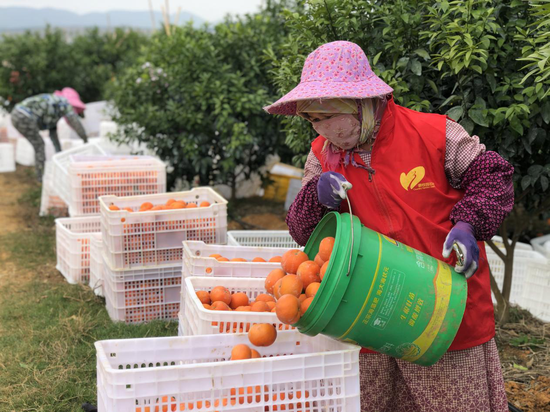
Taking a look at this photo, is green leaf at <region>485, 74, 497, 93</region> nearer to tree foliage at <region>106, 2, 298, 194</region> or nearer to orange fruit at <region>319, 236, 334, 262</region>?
orange fruit at <region>319, 236, 334, 262</region>

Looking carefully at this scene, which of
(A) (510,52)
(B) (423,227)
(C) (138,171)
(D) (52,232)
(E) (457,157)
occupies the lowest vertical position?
(D) (52,232)

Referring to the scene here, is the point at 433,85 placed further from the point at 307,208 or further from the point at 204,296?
the point at 204,296

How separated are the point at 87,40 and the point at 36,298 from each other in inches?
412

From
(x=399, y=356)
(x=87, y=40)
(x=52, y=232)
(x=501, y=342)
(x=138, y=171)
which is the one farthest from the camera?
(x=87, y=40)

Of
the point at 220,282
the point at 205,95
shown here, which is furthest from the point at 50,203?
the point at 220,282

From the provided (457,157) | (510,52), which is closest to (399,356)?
(457,157)

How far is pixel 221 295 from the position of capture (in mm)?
2682

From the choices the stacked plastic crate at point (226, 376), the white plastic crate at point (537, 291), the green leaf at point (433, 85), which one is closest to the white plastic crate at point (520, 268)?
the white plastic crate at point (537, 291)

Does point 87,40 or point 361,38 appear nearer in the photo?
point 361,38

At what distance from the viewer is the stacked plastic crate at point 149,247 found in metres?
→ 4.00

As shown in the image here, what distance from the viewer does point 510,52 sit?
9.77 feet

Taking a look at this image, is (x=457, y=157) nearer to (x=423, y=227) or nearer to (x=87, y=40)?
(x=423, y=227)

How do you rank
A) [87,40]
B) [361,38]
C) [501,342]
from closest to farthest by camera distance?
[361,38]
[501,342]
[87,40]

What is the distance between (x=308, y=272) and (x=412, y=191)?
1.51 feet
